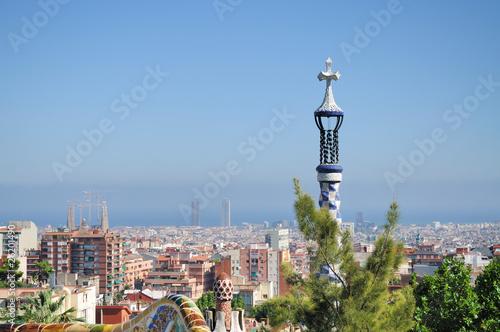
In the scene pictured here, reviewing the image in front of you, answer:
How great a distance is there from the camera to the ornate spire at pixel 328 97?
6062 mm

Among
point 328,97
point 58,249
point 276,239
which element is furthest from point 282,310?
point 276,239

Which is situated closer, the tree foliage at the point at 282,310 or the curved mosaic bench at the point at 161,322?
the curved mosaic bench at the point at 161,322

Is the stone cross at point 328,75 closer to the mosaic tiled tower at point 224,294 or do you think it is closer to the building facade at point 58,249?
the mosaic tiled tower at point 224,294

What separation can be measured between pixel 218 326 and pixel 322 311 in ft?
4.48

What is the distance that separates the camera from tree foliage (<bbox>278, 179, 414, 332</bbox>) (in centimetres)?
519

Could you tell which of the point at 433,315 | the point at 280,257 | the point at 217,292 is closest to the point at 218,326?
the point at 217,292

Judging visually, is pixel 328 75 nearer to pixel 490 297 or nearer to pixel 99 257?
pixel 490 297

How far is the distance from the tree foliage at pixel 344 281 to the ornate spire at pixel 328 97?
91cm

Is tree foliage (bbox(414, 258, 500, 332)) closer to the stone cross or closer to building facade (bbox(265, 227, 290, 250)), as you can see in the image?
the stone cross

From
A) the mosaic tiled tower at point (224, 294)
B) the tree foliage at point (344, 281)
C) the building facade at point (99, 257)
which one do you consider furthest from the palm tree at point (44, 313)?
the building facade at point (99, 257)

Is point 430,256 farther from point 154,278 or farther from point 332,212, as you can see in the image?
point 332,212

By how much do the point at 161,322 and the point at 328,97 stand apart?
3.66m

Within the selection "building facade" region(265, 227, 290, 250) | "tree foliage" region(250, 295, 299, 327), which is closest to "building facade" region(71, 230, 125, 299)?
"building facade" region(265, 227, 290, 250)

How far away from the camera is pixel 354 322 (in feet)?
16.6
